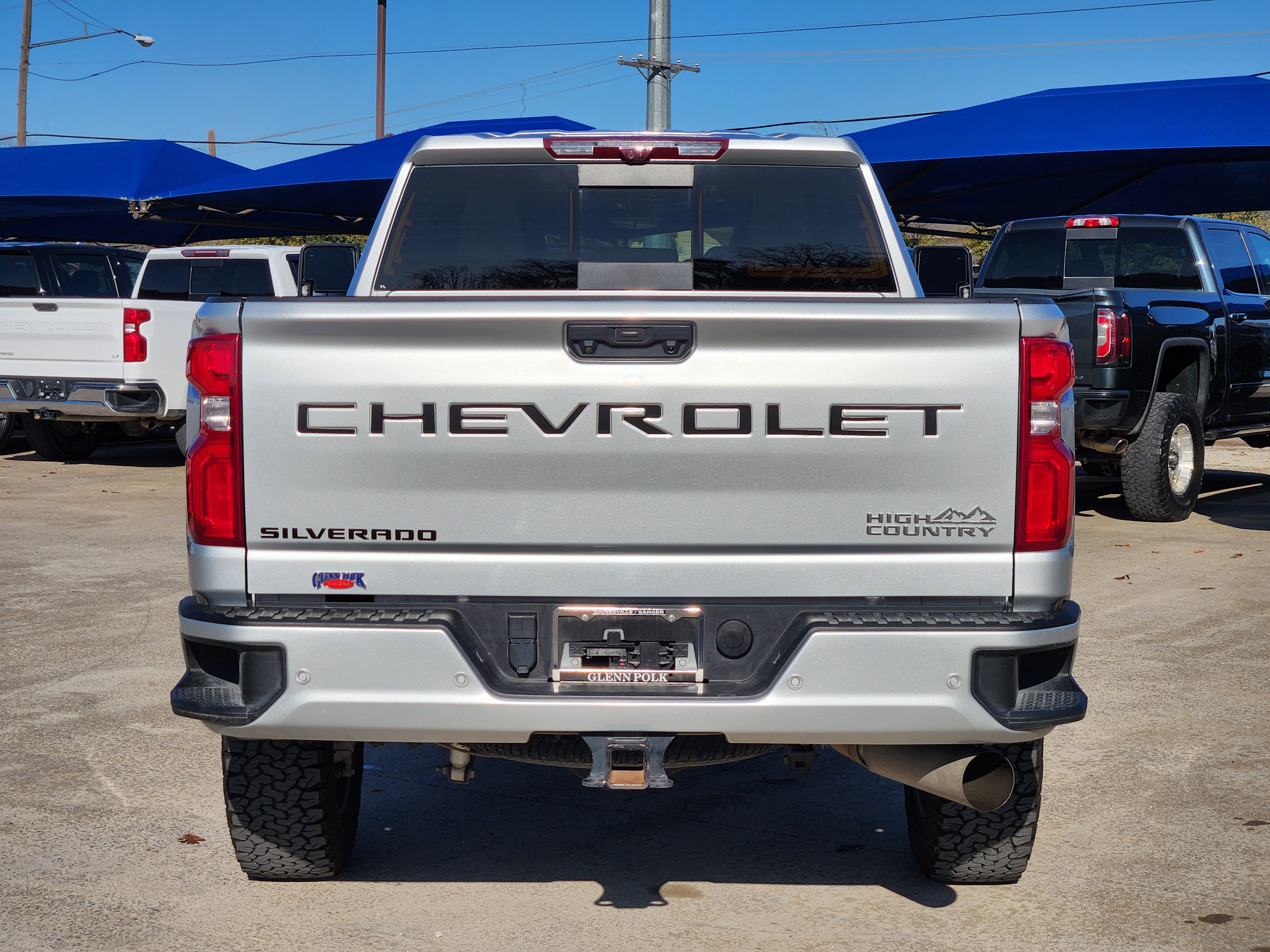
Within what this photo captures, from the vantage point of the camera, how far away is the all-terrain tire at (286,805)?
3568 millimetres

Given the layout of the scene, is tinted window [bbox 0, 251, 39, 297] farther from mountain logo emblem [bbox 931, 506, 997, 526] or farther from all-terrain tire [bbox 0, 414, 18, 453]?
mountain logo emblem [bbox 931, 506, 997, 526]

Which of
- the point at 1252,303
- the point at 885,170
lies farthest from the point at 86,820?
the point at 885,170

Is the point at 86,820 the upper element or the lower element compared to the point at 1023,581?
lower

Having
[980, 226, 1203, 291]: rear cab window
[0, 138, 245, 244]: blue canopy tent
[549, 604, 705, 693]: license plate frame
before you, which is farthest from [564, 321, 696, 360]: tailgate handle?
[0, 138, 245, 244]: blue canopy tent

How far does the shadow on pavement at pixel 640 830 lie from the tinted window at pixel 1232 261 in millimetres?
7420

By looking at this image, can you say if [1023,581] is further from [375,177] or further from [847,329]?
[375,177]

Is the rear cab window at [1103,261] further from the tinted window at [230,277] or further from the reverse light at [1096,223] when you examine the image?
the tinted window at [230,277]

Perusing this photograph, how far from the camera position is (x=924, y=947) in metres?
3.44

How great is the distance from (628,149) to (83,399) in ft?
32.6

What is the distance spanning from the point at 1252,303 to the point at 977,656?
927 cm

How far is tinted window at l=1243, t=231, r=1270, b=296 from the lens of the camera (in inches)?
455

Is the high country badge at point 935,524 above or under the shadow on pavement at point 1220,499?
above

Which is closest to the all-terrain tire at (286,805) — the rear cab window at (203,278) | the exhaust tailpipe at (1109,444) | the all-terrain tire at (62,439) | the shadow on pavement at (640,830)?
the shadow on pavement at (640,830)

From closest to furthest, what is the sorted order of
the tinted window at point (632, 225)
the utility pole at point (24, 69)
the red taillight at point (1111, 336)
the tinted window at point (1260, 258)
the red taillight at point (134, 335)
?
the tinted window at point (632, 225) → the red taillight at point (1111, 336) → the tinted window at point (1260, 258) → the red taillight at point (134, 335) → the utility pole at point (24, 69)
